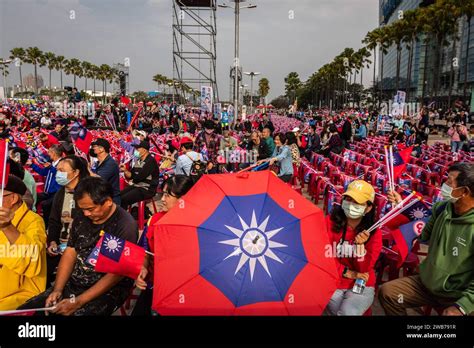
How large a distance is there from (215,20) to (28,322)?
2324 centimetres

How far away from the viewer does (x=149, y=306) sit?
3205 millimetres

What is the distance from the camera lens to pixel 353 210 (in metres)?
3.35

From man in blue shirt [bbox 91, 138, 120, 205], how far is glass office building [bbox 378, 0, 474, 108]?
1484 inches

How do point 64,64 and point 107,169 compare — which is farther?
point 64,64

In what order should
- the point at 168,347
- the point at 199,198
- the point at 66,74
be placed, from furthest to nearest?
1. the point at 66,74
2. the point at 168,347
3. the point at 199,198

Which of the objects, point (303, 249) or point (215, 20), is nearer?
point (303, 249)

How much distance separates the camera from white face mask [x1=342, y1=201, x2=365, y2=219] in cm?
333

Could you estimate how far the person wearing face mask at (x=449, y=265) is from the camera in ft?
9.96

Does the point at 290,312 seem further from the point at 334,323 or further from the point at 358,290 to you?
the point at 358,290

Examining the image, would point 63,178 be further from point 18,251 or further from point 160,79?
point 160,79

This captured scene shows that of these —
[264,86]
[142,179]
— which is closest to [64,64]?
[264,86]

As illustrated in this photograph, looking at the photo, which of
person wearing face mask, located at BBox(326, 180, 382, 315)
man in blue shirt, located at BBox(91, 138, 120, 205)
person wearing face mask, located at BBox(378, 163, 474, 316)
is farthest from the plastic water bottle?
man in blue shirt, located at BBox(91, 138, 120, 205)

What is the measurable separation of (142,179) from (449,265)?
4.75 meters

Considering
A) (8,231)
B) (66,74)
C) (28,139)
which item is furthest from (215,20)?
(66,74)
